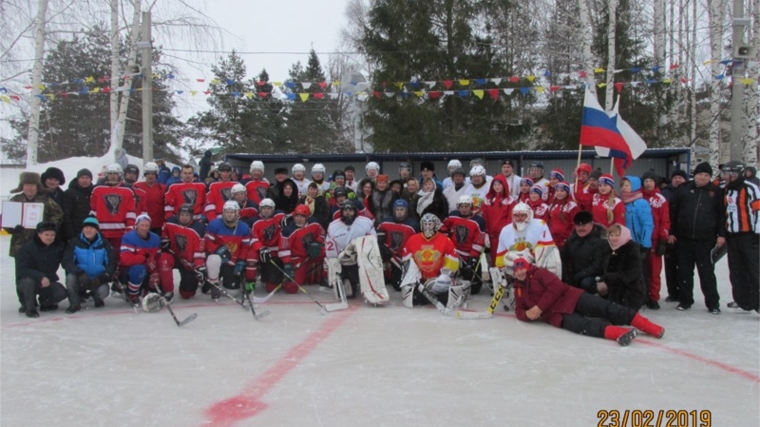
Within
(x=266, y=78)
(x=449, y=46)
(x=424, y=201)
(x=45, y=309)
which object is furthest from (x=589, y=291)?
(x=266, y=78)

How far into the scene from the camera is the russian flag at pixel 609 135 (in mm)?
6715

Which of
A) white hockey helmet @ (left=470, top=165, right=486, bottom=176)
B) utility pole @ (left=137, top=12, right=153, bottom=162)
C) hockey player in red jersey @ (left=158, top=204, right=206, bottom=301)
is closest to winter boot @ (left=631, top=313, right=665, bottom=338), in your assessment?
white hockey helmet @ (left=470, top=165, right=486, bottom=176)

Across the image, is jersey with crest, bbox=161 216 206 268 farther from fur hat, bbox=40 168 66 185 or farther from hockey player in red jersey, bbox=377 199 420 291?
hockey player in red jersey, bbox=377 199 420 291

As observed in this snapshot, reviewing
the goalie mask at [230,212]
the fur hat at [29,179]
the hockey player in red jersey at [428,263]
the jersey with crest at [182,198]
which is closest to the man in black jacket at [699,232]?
the hockey player in red jersey at [428,263]

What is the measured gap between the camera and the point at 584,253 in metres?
5.32

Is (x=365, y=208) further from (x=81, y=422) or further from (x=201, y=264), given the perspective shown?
(x=81, y=422)

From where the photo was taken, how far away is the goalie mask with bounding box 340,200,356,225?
6309 mm

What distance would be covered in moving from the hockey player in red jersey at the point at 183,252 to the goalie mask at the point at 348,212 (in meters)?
1.55

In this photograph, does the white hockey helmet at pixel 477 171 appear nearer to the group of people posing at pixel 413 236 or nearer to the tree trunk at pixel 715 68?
the group of people posing at pixel 413 236

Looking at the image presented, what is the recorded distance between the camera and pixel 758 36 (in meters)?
11.8

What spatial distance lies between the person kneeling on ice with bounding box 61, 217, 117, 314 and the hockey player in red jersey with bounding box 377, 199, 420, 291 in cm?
285

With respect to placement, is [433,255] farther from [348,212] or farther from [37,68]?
[37,68]

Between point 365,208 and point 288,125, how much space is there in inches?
832
